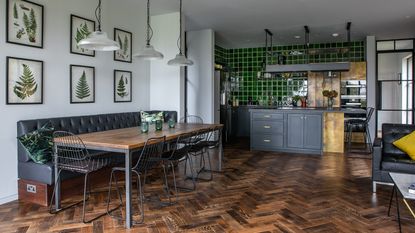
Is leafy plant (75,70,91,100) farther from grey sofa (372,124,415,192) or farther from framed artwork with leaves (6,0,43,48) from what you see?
grey sofa (372,124,415,192)

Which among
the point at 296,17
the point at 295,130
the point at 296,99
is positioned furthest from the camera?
the point at 296,99

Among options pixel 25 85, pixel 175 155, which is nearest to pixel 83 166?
pixel 175 155

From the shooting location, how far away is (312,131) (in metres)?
6.07

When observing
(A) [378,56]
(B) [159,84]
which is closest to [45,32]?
(B) [159,84]

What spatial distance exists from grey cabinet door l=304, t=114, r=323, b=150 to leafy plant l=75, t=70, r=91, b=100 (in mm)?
4051

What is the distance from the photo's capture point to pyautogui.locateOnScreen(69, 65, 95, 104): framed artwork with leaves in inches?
168

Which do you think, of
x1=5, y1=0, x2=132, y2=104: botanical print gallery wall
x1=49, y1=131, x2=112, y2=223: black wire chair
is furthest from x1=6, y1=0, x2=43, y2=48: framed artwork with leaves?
x1=49, y1=131, x2=112, y2=223: black wire chair

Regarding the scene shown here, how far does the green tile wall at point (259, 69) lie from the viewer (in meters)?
8.36

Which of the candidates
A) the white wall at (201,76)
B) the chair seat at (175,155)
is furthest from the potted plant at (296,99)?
the chair seat at (175,155)

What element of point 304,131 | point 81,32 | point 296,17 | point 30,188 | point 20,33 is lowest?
point 30,188

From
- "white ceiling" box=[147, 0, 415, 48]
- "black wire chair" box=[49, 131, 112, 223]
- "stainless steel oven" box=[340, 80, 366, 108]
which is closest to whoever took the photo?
"black wire chair" box=[49, 131, 112, 223]

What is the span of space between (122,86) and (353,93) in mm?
5760

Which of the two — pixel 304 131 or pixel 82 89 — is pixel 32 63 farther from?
pixel 304 131

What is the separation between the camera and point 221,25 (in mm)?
6453
